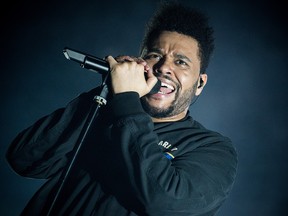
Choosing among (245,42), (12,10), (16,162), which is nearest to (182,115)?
(16,162)

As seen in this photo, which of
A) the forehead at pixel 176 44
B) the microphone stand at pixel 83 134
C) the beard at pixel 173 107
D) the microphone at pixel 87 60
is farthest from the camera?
the forehead at pixel 176 44

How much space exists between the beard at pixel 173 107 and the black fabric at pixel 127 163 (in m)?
0.15

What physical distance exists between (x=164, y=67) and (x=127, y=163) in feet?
2.89

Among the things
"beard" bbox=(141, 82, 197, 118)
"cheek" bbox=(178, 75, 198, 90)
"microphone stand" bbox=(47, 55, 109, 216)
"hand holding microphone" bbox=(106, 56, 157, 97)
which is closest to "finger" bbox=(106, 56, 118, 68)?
"hand holding microphone" bbox=(106, 56, 157, 97)

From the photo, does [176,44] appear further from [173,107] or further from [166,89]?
[173,107]

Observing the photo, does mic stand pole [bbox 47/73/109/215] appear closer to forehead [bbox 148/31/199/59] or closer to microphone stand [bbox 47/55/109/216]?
microphone stand [bbox 47/55/109/216]

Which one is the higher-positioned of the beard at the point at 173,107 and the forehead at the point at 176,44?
the forehead at the point at 176,44

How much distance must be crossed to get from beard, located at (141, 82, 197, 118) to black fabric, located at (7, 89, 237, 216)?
0.50ft

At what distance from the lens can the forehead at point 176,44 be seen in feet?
5.49

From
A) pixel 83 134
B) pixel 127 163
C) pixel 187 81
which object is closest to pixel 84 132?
pixel 83 134

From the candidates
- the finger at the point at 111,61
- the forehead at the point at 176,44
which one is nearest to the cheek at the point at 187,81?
the forehead at the point at 176,44

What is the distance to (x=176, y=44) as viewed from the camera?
A: 5.56ft

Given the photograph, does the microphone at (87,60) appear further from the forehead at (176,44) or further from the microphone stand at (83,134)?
the forehead at (176,44)

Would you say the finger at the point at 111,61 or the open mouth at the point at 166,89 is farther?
the open mouth at the point at 166,89
